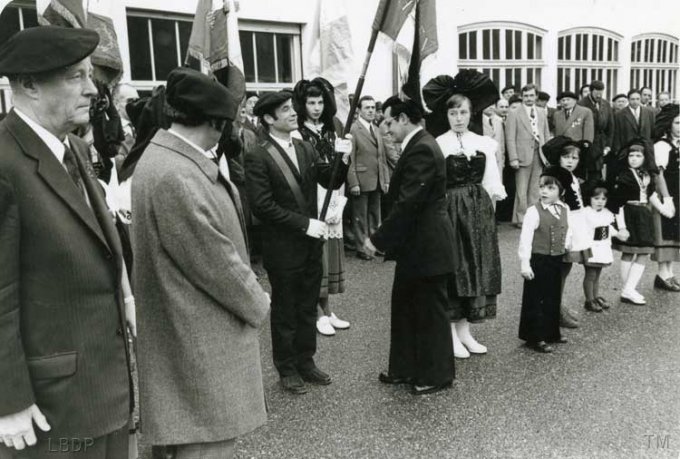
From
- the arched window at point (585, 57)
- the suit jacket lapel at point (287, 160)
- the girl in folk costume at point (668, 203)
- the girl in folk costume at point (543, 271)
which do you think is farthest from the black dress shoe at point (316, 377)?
the arched window at point (585, 57)

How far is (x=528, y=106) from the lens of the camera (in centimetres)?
1036

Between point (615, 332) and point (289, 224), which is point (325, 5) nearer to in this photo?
point (289, 224)

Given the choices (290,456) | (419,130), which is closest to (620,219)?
(419,130)

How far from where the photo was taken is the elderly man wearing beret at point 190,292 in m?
2.34

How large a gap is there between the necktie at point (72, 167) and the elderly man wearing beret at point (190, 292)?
8.9 inches

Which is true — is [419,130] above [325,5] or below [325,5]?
below

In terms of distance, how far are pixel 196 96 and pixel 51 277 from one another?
0.82m

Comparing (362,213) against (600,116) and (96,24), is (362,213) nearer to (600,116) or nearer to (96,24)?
(96,24)

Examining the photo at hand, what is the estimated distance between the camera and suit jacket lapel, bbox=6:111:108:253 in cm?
200

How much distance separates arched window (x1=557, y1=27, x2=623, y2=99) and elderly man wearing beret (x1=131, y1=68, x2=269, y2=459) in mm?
13293

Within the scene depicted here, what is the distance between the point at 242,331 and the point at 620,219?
5.00 metres

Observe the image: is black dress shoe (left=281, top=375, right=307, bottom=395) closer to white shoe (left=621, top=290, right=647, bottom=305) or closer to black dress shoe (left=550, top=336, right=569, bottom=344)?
black dress shoe (left=550, top=336, right=569, bottom=344)

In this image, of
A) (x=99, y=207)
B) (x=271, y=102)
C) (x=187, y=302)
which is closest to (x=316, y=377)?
(x=271, y=102)

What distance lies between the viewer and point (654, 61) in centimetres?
1597
